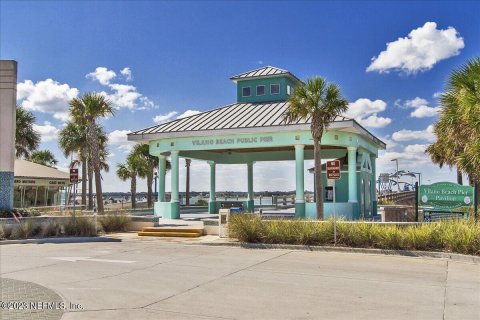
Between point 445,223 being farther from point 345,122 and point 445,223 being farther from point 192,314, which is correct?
point 192,314

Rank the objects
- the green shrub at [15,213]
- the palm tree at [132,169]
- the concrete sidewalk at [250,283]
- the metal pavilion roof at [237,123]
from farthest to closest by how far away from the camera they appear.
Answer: the palm tree at [132,169] < the metal pavilion roof at [237,123] < the green shrub at [15,213] < the concrete sidewalk at [250,283]

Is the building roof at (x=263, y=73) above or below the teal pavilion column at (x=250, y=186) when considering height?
above

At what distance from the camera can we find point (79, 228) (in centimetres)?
1998

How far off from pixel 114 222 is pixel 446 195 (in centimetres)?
1454

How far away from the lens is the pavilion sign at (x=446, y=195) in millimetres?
17562

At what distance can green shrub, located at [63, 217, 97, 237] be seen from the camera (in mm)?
19922

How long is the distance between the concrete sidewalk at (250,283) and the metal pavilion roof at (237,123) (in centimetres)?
869

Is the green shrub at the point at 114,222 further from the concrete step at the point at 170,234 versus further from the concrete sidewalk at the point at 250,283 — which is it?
the concrete sidewalk at the point at 250,283

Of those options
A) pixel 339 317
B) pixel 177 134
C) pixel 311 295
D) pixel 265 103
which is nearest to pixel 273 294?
pixel 311 295

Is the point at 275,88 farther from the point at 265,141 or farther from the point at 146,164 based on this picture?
the point at 146,164

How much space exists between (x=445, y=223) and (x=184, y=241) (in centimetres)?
939

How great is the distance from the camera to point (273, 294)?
8812mm

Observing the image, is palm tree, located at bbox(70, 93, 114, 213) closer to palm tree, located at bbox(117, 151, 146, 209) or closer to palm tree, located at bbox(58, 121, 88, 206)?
palm tree, located at bbox(58, 121, 88, 206)

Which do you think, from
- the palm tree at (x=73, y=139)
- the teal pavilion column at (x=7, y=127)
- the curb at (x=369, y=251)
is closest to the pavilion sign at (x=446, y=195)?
the curb at (x=369, y=251)
